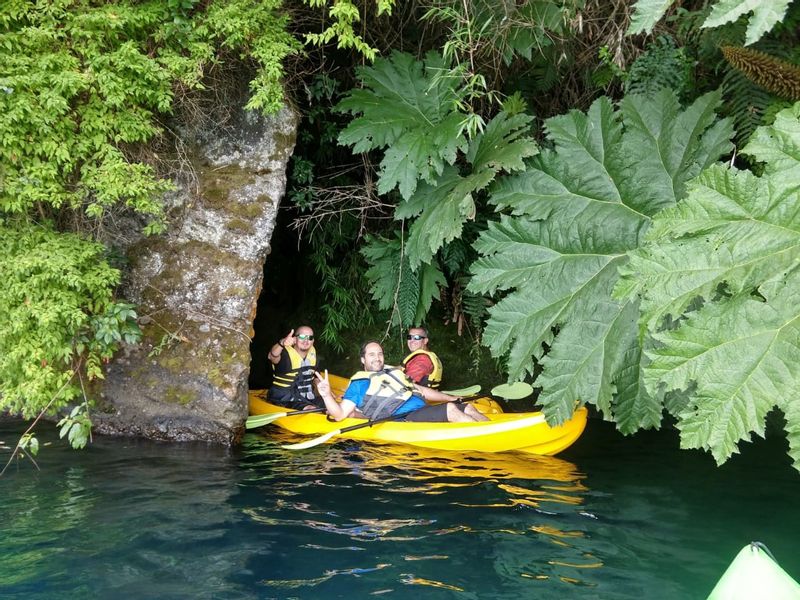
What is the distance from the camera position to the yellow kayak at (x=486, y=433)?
6.21 m

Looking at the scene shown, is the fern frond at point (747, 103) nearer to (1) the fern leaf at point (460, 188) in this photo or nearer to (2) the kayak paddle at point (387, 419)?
(1) the fern leaf at point (460, 188)

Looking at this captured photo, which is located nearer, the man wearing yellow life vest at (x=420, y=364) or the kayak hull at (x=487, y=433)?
the kayak hull at (x=487, y=433)

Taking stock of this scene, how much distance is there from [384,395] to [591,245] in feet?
9.98

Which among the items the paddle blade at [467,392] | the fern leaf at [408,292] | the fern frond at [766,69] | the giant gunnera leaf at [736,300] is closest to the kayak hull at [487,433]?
the paddle blade at [467,392]

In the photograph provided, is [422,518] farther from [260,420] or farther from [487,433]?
[260,420]

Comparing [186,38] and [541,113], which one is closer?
[186,38]

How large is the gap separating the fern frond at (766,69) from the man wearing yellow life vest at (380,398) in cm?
368

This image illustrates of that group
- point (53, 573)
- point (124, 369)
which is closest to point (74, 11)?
point (124, 369)

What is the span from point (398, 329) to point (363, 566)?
14.6ft

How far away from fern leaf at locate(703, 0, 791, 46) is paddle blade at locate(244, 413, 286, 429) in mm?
5433

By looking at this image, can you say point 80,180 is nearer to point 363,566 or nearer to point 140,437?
point 140,437

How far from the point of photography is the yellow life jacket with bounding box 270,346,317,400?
7.85 meters

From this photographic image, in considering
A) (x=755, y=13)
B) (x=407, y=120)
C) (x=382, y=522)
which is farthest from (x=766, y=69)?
(x=382, y=522)

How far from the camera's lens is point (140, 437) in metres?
6.44
